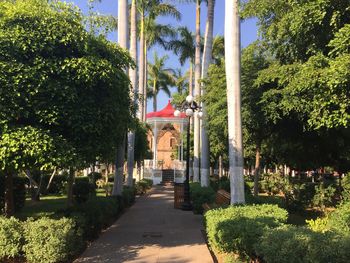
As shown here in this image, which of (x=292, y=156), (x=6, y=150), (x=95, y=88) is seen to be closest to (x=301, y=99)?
(x=95, y=88)

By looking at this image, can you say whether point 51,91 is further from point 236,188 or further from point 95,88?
point 236,188

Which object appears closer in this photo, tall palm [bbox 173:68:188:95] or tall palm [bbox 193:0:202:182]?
tall palm [bbox 193:0:202:182]

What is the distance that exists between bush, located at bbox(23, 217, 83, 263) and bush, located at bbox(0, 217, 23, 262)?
12cm

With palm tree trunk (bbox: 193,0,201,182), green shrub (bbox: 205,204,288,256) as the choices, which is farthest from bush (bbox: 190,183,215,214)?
palm tree trunk (bbox: 193,0,201,182)

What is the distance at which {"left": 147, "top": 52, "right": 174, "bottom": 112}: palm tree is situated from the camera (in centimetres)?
5578

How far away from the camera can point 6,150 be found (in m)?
7.43

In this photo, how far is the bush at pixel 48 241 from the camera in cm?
751

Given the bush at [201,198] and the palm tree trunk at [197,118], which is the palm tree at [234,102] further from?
the palm tree trunk at [197,118]

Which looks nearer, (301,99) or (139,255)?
(139,255)

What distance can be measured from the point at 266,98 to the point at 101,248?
566cm

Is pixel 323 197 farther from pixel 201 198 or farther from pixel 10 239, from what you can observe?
pixel 10 239

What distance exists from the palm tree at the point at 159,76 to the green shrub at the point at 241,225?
47034 mm

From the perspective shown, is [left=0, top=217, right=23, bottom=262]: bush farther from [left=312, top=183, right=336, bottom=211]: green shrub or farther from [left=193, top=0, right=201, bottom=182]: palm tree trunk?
[left=193, top=0, right=201, bottom=182]: palm tree trunk

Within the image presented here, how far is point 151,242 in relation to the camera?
33.3 ft
